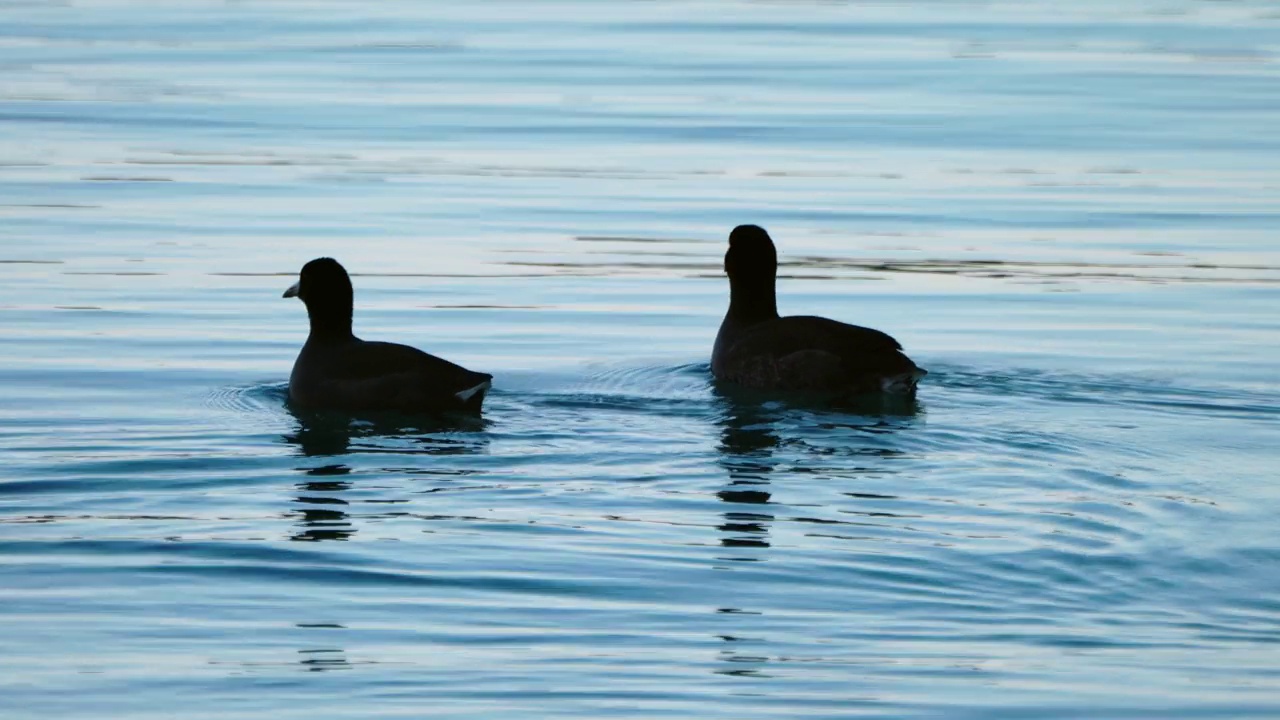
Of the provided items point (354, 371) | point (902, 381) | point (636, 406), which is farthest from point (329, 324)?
point (902, 381)

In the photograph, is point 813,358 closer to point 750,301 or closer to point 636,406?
point 636,406

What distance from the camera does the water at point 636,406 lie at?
9547mm

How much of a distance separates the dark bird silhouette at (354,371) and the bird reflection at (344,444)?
4.5 inches

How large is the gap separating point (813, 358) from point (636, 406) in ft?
4.53

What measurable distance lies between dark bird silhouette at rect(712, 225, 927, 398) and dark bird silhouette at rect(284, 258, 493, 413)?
6.44ft

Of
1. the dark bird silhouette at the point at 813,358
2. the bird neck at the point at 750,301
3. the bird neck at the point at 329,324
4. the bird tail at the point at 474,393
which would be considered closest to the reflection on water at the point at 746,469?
the dark bird silhouette at the point at 813,358

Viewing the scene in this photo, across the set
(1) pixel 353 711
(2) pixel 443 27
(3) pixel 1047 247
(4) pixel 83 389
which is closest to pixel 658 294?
(3) pixel 1047 247

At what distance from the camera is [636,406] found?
1516 centimetres

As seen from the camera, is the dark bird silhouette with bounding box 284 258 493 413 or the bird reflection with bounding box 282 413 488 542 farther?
the dark bird silhouette with bounding box 284 258 493 413

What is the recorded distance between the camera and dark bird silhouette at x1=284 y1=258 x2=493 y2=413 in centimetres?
1471

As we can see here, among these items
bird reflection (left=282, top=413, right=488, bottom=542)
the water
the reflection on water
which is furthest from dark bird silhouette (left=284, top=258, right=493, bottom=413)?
the reflection on water

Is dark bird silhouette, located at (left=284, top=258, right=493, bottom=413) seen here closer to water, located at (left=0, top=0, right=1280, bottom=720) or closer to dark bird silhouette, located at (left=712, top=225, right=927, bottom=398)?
water, located at (left=0, top=0, right=1280, bottom=720)

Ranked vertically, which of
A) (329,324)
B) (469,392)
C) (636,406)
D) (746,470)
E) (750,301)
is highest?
(750,301)

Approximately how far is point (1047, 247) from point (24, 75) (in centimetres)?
1843
